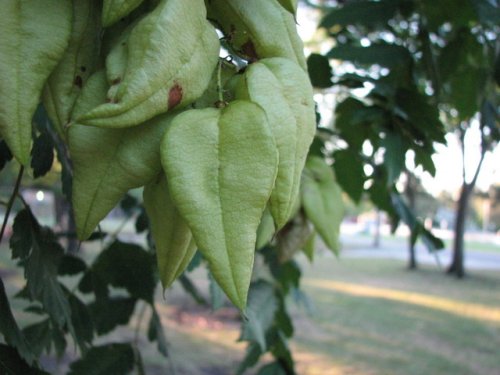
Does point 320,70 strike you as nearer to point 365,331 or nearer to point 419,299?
point 365,331

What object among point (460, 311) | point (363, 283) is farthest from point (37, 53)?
point (363, 283)

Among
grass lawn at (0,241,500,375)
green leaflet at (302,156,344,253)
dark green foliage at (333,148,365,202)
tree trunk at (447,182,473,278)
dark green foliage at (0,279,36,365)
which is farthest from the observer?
tree trunk at (447,182,473,278)

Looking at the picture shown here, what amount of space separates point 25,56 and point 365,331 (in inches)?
218

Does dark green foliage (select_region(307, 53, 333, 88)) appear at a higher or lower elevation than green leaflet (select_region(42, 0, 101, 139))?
higher

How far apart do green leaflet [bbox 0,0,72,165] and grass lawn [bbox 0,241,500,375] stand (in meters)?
2.30

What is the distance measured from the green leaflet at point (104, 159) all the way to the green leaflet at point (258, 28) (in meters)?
0.12

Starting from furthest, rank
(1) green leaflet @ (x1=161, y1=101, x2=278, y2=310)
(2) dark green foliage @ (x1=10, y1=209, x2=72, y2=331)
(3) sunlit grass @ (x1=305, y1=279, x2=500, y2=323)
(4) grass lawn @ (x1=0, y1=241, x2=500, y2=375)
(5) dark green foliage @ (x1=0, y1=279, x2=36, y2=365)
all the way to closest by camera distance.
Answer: (3) sunlit grass @ (x1=305, y1=279, x2=500, y2=323) → (4) grass lawn @ (x1=0, y1=241, x2=500, y2=375) → (2) dark green foliage @ (x1=10, y1=209, x2=72, y2=331) → (5) dark green foliage @ (x1=0, y1=279, x2=36, y2=365) → (1) green leaflet @ (x1=161, y1=101, x2=278, y2=310)

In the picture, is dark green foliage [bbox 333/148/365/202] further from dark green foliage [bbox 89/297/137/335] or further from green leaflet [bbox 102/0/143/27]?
green leaflet [bbox 102/0/143/27]

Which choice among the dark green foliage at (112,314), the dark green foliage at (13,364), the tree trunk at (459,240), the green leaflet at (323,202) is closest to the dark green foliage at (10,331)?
the dark green foliage at (13,364)

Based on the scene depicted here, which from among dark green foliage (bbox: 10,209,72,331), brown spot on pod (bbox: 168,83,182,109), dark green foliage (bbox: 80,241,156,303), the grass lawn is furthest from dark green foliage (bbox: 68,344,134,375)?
the grass lawn

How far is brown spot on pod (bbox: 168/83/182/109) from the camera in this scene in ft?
1.37

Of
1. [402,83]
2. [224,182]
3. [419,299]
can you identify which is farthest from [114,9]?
[419,299]

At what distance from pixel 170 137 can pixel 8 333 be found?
0.43 metres

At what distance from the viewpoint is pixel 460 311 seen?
6.61 m
